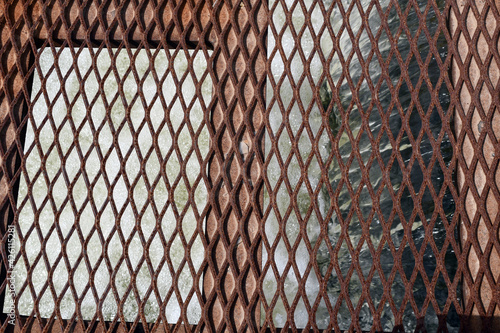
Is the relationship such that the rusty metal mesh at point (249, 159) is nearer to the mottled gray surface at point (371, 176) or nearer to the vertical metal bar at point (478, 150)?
the vertical metal bar at point (478, 150)

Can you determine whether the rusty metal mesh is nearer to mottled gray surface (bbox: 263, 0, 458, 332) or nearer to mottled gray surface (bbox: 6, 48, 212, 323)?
mottled gray surface (bbox: 263, 0, 458, 332)

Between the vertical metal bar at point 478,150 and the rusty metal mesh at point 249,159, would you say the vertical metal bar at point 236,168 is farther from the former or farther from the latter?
the vertical metal bar at point 478,150

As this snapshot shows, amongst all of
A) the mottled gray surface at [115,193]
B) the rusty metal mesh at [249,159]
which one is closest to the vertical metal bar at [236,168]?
the rusty metal mesh at [249,159]

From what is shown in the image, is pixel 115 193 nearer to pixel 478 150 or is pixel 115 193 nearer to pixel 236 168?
pixel 236 168

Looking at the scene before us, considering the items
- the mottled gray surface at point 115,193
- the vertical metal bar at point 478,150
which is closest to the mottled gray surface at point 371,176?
the vertical metal bar at point 478,150

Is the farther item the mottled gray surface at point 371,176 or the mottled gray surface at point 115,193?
the mottled gray surface at point 115,193

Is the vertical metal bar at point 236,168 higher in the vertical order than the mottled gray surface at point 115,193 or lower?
lower

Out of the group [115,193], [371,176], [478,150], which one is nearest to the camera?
[478,150]

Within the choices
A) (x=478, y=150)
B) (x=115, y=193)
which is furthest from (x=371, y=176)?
(x=115, y=193)

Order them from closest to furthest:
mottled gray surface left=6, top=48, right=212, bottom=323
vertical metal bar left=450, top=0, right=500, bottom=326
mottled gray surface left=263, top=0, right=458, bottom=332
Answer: vertical metal bar left=450, top=0, right=500, bottom=326
mottled gray surface left=263, top=0, right=458, bottom=332
mottled gray surface left=6, top=48, right=212, bottom=323

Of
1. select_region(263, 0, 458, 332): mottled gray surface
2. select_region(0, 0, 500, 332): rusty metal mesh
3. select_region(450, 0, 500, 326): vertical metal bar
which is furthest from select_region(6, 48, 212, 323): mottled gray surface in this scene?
select_region(450, 0, 500, 326): vertical metal bar

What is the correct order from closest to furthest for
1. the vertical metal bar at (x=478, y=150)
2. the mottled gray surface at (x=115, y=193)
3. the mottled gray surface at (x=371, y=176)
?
the vertical metal bar at (x=478, y=150), the mottled gray surface at (x=371, y=176), the mottled gray surface at (x=115, y=193)

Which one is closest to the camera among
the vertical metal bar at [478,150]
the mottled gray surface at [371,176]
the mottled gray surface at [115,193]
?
the vertical metal bar at [478,150]

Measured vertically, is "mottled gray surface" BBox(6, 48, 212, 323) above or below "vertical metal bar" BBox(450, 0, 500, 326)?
above
